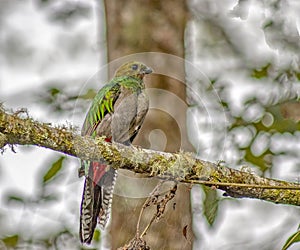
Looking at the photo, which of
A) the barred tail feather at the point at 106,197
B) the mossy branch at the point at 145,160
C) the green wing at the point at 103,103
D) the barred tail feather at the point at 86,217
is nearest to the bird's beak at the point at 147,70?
the green wing at the point at 103,103

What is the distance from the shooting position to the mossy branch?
205 cm

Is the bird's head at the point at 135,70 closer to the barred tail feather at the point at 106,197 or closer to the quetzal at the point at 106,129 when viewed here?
the quetzal at the point at 106,129

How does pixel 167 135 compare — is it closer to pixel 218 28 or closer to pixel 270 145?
pixel 270 145

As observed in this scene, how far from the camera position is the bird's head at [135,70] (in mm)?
3365

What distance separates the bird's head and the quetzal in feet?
0.53

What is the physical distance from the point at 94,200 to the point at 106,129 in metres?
0.30

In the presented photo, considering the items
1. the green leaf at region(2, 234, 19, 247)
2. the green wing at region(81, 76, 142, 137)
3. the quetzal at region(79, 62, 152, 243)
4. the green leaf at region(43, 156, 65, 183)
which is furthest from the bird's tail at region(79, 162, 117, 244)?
the green leaf at region(2, 234, 19, 247)

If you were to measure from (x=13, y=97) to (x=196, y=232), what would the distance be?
1366mm

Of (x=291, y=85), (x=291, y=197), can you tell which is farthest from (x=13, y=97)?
(x=291, y=197)

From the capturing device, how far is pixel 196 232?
4.29 m

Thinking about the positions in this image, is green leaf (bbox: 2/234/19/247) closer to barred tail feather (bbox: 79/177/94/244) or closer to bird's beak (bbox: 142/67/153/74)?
barred tail feather (bbox: 79/177/94/244)

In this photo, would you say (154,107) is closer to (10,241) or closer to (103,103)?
(103,103)

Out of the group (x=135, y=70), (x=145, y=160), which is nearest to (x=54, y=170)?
(x=135, y=70)

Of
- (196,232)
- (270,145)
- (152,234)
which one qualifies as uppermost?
(270,145)
